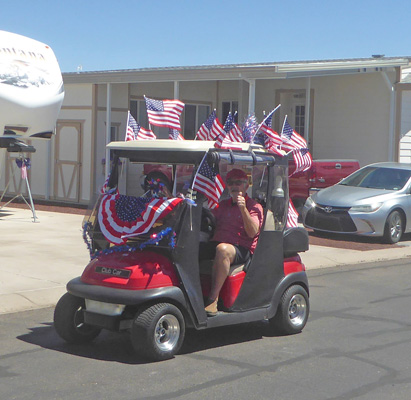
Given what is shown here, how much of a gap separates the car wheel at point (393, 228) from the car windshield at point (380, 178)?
2.59 ft

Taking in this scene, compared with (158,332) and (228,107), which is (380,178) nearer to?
(228,107)

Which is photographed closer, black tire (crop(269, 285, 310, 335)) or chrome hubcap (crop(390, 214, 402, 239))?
black tire (crop(269, 285, 310, 335))

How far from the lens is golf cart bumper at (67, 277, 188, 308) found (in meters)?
6.44

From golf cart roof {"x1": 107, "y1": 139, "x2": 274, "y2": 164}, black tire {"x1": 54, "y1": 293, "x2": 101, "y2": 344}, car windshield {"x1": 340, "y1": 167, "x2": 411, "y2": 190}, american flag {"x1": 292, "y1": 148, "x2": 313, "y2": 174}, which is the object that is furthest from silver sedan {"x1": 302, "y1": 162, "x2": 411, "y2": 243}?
black tire {"x1": 54, "y1": 293, "x2": 101, "y2": 344}

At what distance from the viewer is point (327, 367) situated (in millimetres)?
6504

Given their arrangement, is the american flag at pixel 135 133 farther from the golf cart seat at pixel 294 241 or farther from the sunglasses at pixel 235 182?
the golf cart seat at pixel 294 241

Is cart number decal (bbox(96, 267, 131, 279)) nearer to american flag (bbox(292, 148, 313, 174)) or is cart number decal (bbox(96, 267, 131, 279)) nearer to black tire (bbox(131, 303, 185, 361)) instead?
black tire (bbox(131, 303, 185, 361))

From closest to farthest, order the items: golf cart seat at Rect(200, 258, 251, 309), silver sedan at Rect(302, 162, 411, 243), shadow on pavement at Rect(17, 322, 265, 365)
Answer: shadow on pavement at Rect(17, 322, 265, 365) → golf cart seat at Rect(200, 258, 251, 309) → silver sedan at Rect(302, 162, 411, 243)

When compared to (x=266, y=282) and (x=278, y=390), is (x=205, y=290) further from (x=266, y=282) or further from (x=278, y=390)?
(x=278, y=390)

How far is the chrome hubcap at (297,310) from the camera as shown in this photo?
776 centimetres

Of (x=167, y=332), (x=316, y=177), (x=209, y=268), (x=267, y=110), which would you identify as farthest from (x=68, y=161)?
(x=167, y=332)

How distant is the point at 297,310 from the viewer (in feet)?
25.8

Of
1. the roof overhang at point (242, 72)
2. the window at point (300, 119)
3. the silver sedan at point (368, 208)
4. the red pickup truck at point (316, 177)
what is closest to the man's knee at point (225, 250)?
the silver sedan at point (368, 208)

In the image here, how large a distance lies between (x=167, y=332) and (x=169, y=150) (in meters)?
1.66
